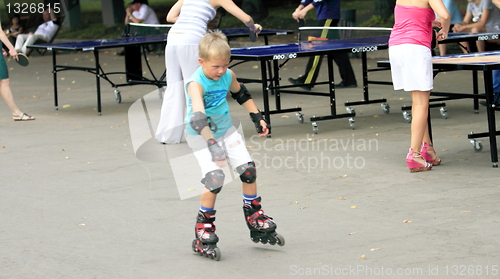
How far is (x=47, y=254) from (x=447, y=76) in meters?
9.99

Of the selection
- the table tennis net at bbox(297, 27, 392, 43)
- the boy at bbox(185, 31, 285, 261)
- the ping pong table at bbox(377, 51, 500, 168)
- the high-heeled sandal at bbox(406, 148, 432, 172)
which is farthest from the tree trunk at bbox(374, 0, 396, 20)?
the boy at bbox(185, 31, 285, 261)

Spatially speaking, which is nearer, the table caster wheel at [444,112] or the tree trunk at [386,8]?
the table caster wheel at [444,112]

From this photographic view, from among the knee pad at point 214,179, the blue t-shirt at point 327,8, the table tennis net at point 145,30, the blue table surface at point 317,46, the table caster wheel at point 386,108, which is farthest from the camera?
the table tennis net at point 145,30

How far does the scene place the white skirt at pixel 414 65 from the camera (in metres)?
6.23

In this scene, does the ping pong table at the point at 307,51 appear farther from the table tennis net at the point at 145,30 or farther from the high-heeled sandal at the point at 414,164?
the table tennis net at the point at 145,30

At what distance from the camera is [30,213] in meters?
5.47

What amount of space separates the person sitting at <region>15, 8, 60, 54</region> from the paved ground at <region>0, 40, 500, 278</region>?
11898 millimetres

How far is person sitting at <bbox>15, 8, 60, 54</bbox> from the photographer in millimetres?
20297

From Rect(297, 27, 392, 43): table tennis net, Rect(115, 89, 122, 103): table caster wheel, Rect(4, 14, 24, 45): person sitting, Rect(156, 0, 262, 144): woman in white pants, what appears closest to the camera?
Rect(156, 0, 262, 144): woman in white pants

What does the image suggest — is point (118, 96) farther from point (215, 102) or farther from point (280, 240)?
point (280, 240)

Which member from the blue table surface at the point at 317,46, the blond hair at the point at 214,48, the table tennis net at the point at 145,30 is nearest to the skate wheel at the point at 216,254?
the blond hair at the point at 214,48

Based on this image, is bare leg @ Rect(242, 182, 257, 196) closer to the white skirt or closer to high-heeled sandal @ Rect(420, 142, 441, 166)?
the white skirt

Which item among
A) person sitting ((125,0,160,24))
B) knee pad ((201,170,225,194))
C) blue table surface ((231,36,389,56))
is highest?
person sitting ((125,0,160,24))

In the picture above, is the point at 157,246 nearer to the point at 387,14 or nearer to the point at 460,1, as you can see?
the point at 387,14
